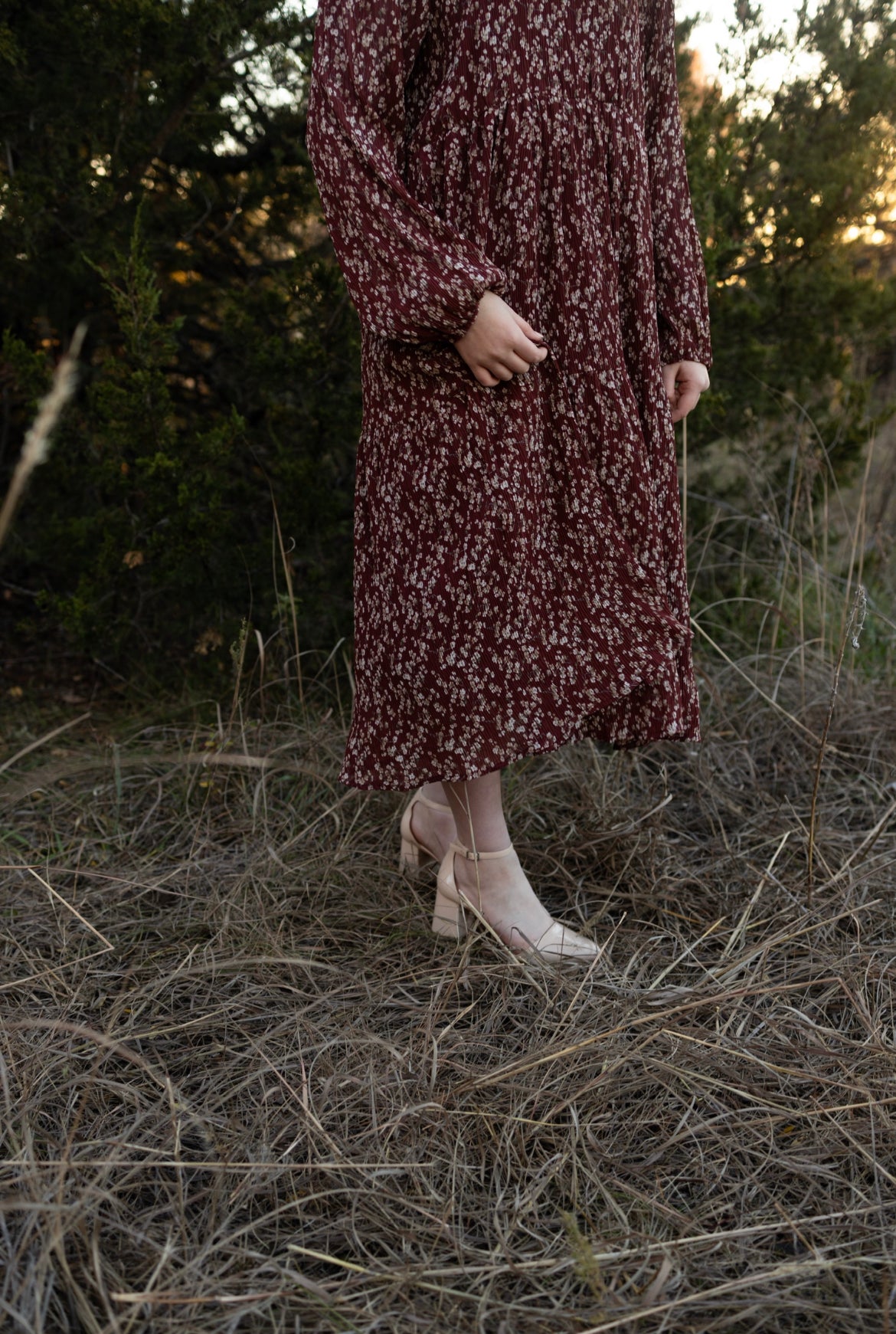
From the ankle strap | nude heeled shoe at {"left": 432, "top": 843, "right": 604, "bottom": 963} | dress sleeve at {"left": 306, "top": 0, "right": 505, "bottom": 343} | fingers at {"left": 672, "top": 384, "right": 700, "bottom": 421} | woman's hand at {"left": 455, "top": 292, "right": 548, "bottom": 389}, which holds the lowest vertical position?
nude heeled shoe at {"left": 432, "top": 843, "right": 604, "bottom": 963}

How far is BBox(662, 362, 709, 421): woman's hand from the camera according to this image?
57.9 inches

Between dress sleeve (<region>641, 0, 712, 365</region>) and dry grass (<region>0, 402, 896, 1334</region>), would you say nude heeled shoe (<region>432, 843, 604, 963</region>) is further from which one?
dress sleeve (<region>641, 0, 712, 365</region>)

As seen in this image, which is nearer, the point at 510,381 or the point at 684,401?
the point at 510,381

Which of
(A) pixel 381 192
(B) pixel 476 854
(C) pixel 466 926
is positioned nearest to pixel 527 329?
(A) pixel 381 192

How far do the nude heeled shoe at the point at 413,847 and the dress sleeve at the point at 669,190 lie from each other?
791 mm

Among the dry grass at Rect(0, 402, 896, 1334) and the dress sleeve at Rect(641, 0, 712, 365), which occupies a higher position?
the dress sleeve at Rect(641, 0, 712, 365)

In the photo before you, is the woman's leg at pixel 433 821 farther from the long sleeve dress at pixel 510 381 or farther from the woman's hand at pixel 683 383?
the woman's hand at pixel 683 383

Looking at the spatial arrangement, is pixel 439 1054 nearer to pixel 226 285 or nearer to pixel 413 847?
pixel 413 847

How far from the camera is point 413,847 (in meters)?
1.65

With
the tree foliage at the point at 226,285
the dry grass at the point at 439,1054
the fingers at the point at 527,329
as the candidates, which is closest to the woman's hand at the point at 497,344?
the fingers at the point at 527,329

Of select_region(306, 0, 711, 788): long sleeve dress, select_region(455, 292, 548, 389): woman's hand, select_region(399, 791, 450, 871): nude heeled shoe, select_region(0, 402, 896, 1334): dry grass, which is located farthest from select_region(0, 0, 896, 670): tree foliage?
select_region(455, 292, 548, 389): woman's hand

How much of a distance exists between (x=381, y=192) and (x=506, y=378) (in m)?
0.25

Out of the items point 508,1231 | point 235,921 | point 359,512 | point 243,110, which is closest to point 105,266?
point 243,110

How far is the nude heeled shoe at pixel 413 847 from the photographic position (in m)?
1.62
